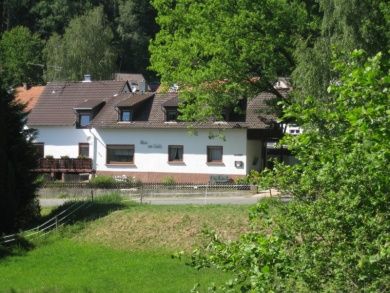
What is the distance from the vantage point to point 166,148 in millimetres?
47469

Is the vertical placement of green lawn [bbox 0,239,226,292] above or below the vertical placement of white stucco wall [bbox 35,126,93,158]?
below

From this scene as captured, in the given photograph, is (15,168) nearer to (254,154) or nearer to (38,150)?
(38,150)

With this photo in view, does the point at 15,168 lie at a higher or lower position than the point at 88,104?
lower

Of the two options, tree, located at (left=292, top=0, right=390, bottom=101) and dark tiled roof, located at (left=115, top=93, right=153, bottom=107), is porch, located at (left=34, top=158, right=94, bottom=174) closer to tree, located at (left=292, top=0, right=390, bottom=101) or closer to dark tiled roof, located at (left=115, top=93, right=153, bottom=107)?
dark tiled roof, located at (left=115, top=93, right=153, bottom=107)

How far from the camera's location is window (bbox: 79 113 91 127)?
168 ft

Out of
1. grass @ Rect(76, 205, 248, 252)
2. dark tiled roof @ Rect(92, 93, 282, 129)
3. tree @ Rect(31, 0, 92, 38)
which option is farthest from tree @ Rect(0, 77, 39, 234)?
tree @ Rect(31, 0, 92, 38)

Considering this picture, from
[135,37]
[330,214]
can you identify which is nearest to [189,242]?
[330,214]

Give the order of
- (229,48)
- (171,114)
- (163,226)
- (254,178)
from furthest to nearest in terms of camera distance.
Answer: (171,114) < (229,48) < (163,226) < (254,178)

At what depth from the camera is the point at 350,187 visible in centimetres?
556

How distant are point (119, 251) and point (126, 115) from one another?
2516cm

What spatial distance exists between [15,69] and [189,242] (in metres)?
68.1

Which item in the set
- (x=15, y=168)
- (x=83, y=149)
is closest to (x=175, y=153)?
(x=83, y=149)

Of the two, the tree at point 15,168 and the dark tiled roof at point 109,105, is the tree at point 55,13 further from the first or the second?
the tree at point 15,168

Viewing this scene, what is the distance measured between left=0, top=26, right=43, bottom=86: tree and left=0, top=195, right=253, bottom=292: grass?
5995 centimetres
